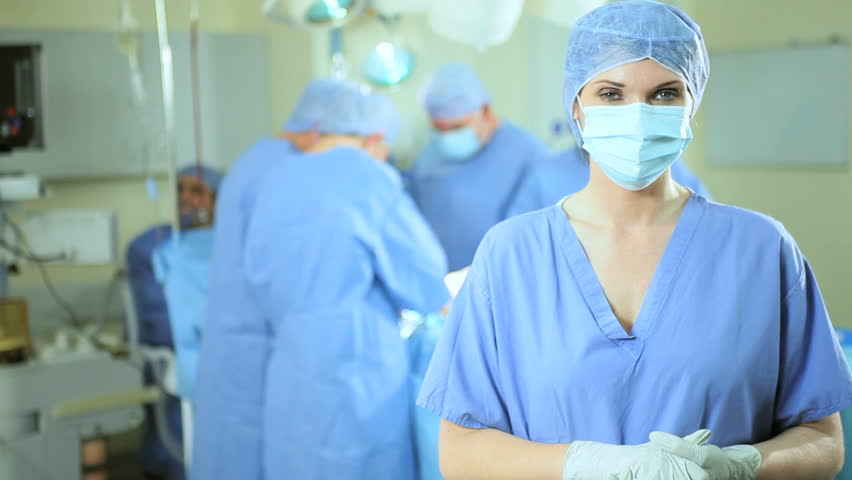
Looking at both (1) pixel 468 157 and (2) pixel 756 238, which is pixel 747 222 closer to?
(2) pixel 756 238

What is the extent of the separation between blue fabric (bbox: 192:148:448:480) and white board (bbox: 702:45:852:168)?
0.70m

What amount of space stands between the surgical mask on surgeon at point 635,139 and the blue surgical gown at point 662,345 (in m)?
0.09

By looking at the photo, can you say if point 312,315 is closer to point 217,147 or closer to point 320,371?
point 320,371

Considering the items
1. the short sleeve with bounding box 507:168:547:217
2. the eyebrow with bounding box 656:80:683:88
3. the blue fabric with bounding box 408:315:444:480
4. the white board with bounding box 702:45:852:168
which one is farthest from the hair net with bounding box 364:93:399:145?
the eyebrow with bounding box 656:80:683:88

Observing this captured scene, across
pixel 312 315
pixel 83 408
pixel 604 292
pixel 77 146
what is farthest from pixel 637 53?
pixel 77 146

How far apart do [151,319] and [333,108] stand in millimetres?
1327

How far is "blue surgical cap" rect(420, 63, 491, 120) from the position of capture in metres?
2.81

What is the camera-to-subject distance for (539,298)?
3.61 feet

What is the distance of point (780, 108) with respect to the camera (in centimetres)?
181

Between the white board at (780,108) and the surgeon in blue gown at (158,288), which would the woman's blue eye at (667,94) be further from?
the surgeon in blue gown at (158,288)

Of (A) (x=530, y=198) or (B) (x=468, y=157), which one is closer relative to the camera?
(A) (x=530, y=198)

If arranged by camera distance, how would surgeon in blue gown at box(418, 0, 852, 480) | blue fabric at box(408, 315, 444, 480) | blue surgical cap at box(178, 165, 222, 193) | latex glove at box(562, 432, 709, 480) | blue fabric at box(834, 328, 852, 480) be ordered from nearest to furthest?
latex glove at box(562, 432, 709, 480), surgeon in blue gown at box(418, 0, 852, 480), blue fabric at box(834, 328, 852, 480), blue fabric at box(408, 315, 444, 480), blue surgical cap at box(178, 165, 222, 193)

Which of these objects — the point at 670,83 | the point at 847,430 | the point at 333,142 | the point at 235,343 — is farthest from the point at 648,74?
the point at 235,343

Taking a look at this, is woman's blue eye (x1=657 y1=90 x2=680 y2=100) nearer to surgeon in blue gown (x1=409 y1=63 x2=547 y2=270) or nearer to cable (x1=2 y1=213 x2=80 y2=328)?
surgeon in blue gown (x1=409 y1=63 x2=547 y2=270)
